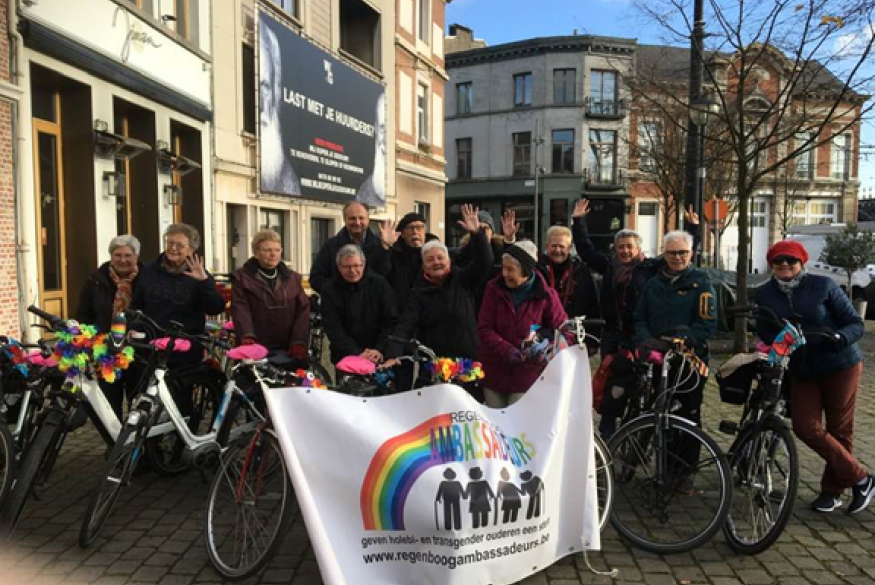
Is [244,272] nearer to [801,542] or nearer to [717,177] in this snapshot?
[801,542]

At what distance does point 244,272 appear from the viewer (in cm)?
505

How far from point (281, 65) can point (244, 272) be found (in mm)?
12163

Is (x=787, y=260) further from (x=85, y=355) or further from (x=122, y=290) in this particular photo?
(x=122, y=290)

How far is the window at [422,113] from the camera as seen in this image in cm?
2555

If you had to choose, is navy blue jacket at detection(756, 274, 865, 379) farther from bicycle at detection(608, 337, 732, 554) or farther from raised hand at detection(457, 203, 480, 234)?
raised hand at detection(457, 203, 480, 234)

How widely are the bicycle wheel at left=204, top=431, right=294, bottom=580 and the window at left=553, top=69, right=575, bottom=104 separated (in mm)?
39246

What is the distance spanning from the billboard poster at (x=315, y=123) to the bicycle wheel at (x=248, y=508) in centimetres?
1267

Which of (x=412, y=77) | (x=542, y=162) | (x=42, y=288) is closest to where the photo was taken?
(x=42, y=288)

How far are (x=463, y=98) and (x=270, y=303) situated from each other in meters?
39.8

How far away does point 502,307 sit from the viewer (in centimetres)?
456

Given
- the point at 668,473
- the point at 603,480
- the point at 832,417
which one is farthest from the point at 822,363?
the point at 603,480

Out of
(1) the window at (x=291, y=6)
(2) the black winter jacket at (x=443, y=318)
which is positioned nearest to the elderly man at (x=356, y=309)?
(2) the black winter jacket at (x=443, y=318)

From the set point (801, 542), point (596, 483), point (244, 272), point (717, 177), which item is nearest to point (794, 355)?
point (801, 542)

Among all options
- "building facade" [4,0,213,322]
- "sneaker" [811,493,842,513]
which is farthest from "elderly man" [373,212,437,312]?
"building facade" [4,0,213,322]
